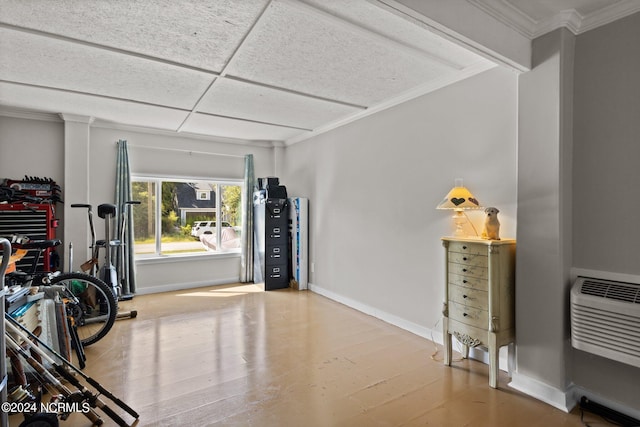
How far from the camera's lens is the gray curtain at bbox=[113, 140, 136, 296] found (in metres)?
4.67

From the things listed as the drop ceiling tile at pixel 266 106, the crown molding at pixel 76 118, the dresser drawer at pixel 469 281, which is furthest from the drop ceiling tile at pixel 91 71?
the dresser drawer at pixel 469 281

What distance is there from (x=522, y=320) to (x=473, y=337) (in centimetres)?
37

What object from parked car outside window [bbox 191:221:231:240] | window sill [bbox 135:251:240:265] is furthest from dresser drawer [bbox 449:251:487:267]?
parked car outside window [bbox 191:221:231:240]

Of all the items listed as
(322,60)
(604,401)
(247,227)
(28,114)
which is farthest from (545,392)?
(28,114)

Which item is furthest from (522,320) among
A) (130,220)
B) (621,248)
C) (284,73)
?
(130,220)

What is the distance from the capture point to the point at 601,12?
206 centimetres

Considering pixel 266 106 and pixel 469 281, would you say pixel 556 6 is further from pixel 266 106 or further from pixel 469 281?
pixel 266 106

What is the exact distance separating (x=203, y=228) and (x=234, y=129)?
1.83 meters

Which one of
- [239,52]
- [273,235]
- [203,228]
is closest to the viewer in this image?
[239,52]

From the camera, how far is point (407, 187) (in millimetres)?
3516

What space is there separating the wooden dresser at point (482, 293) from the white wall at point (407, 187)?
34 centimetres

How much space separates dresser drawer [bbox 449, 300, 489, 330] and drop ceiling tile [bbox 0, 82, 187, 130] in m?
3.74

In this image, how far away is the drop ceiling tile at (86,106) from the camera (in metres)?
3.42

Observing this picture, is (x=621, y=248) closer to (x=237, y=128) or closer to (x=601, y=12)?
Result: (x=601, y=12)
